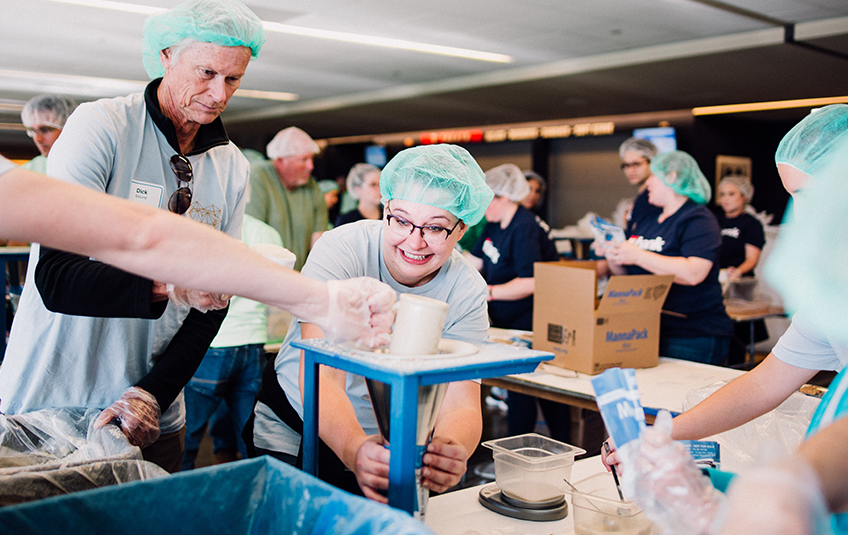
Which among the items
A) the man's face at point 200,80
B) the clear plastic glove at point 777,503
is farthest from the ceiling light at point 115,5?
the clear plastic glove at point 777,503

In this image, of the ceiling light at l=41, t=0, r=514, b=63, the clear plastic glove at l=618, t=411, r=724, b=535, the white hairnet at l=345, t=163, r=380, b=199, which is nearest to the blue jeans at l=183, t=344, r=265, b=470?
the clear plastic glove at l=618, t=411, r=724, b=535

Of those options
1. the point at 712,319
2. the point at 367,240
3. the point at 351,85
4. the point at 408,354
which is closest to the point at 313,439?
the point at 408,354

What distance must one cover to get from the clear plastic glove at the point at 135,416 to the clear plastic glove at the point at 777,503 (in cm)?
110

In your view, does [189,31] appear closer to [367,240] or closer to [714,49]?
[367,240]

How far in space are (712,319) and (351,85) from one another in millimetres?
6762

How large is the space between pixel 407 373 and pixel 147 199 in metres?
0.84

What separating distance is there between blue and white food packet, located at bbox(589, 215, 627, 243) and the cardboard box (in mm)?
534

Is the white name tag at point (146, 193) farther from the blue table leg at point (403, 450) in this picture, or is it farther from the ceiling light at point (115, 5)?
the ceiling light at point (115, 5)

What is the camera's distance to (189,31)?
140 cm

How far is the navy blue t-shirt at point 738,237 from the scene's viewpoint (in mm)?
5582

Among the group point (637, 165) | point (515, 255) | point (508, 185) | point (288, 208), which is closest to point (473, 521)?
→ point (515, 255)

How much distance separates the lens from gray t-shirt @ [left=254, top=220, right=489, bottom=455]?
1.43m

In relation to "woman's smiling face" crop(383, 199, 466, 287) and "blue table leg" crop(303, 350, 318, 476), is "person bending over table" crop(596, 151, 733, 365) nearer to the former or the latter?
"woman's smiling face" crop(383, 199, 466, 287)

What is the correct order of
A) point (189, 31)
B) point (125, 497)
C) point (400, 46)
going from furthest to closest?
point (400, 46) < point (189, 31) < point (125, 497)
